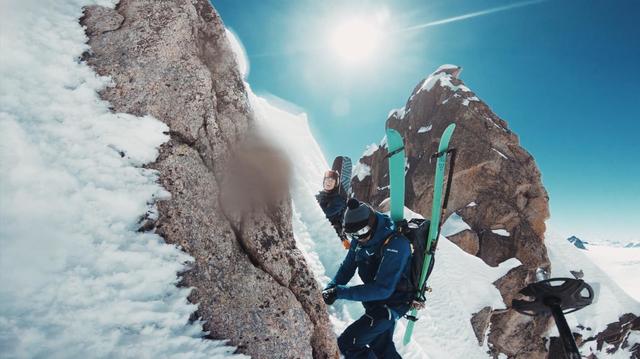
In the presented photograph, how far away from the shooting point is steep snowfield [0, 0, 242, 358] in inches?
113

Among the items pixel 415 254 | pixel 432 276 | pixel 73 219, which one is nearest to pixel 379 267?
pixel 415 254

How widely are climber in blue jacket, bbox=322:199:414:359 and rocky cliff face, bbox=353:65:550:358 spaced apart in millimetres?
20053

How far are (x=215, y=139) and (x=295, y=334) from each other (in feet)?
10.7

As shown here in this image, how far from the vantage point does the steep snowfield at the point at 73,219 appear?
2879mm

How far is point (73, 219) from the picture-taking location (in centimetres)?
337

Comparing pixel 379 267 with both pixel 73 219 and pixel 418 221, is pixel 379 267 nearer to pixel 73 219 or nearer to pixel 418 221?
pixel 418 221

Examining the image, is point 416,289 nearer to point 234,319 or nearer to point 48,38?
point 234,319

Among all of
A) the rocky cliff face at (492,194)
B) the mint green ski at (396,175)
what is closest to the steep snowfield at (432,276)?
the rocky cliff face at (492,194)

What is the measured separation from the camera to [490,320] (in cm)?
2289

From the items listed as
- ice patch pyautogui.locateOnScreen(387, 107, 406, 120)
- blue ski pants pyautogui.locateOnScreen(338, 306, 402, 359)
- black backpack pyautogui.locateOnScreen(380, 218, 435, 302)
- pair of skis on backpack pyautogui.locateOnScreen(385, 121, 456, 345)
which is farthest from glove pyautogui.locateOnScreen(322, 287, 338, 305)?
ice patch pyautogui.locateOnScreen(387, 107, 406, 120)

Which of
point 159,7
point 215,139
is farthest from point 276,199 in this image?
point 159,7

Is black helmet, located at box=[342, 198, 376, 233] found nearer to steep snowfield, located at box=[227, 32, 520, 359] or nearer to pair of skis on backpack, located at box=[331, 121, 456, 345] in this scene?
pair of skis on backpack, located at box=[331, 121, 456, 345]

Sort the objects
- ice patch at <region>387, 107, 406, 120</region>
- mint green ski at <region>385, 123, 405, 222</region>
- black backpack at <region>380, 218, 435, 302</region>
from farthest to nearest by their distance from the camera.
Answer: ice patch at <region>387, 107, 406, 120</region>
mint green ski at <region>385, 123, 405, 222</region>
black backpack at <region>380, 218, 435, 302</region>

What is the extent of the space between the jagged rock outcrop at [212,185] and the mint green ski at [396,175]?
3578mm
